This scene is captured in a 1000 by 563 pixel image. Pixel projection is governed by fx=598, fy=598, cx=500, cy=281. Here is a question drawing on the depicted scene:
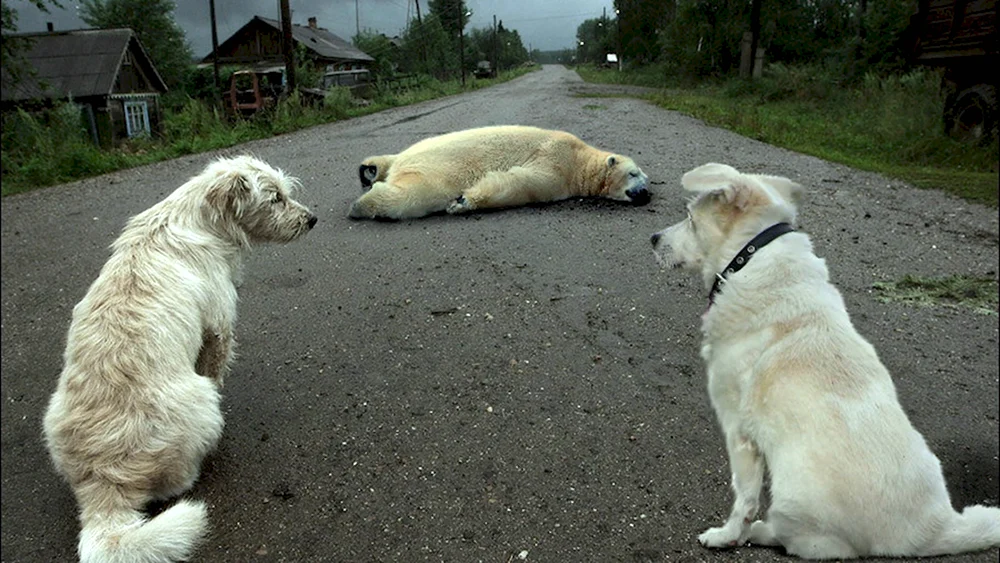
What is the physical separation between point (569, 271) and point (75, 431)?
364 centimetres

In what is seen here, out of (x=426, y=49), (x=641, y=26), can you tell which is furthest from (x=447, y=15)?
(x=641, y=26)

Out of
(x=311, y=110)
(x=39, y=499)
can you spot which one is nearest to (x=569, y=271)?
(x=39, y=499)

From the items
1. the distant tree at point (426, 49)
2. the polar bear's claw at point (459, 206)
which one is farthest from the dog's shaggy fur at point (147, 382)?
the distant tree at point (426, 49)

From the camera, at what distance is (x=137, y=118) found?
104 inches

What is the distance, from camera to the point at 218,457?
3002mm

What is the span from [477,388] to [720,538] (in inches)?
66.9

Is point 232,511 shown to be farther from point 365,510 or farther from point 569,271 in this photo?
point 569,271

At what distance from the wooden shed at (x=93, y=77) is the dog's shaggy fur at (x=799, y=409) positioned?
218 centimetres

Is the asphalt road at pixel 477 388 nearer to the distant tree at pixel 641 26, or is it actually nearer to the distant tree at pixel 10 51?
the distant tree at pixel 10 51

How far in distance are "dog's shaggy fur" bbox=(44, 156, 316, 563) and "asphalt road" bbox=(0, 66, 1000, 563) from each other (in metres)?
0.14

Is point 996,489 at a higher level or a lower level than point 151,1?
lower

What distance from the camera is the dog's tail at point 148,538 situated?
6.93 ft

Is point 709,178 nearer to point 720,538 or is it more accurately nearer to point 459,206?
point 720,538

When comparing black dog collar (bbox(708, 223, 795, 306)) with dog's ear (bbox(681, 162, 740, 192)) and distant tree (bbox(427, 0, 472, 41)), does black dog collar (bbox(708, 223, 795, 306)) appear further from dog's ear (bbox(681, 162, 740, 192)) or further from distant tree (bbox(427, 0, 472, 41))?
distant tree (bbox(427, 0, 472, 41))
